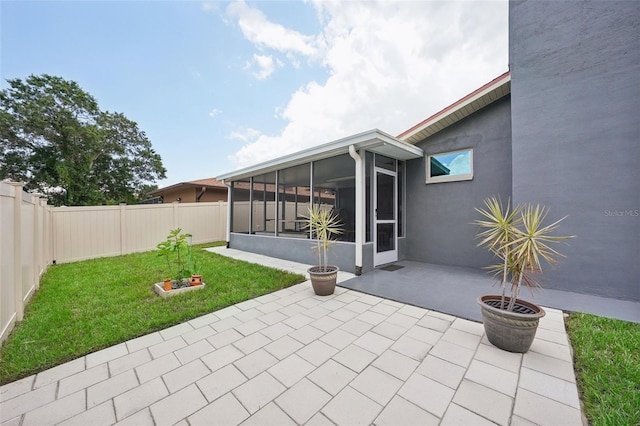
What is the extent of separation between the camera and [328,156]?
5555mm

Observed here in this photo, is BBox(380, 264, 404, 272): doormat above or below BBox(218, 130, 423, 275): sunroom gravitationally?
below

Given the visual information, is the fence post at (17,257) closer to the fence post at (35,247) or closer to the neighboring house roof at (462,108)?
the fence post at (35,247)

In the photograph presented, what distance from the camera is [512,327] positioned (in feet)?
7.14

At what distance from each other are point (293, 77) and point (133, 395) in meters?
8.98

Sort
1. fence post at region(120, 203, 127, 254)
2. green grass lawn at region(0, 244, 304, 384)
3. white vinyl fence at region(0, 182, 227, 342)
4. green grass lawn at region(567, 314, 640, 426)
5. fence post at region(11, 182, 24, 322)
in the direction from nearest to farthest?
green grass lawn at region(567, 314, 640, 426), green grass lawn at region(0, 244, 304, 384), white vinyl fence at region(0, 182, 227, 342), fence post at region(11, 182, 24, 322), fence post at region(120, 203, 127, 254)

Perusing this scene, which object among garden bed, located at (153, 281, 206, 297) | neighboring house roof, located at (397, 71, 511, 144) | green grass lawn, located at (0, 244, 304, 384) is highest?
neighboring house roof, located at (397, 71, 511, 144)

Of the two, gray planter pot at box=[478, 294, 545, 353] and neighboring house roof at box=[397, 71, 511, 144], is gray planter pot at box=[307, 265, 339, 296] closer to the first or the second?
gray planter pot at box=[478, 294, 545, 353]

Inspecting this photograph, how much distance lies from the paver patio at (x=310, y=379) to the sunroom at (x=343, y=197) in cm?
252

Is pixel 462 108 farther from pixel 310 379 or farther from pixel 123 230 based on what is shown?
pixel 123 230

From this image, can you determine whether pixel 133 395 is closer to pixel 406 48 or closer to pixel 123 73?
pixel 406 48

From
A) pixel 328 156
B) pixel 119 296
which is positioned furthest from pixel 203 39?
pixel 119 296

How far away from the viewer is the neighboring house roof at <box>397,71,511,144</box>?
4.54 meters

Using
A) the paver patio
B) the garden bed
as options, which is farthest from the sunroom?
the garden bed

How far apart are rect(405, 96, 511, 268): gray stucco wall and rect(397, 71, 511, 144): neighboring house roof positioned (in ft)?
0.51
